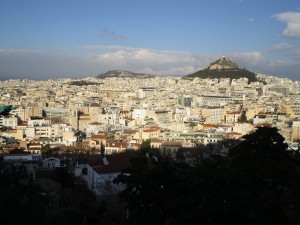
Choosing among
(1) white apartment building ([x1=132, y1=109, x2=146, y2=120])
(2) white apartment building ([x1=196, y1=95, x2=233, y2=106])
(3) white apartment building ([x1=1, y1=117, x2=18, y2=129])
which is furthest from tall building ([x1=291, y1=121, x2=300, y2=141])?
(2) white apartment building ([x1=196, y1=95, x2=233, y2=106])

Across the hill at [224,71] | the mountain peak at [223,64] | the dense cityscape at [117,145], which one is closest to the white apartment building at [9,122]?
the dense cityscape at [117,145]

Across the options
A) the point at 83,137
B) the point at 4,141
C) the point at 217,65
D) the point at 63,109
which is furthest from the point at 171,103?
the point at 217,65

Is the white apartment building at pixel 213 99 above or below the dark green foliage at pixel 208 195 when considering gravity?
below

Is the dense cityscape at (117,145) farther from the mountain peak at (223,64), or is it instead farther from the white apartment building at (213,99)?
the mountain peak at (223,64)

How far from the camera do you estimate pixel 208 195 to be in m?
4.09

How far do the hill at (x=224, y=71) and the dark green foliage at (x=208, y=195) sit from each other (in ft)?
252

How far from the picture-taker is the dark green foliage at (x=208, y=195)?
3744 mm

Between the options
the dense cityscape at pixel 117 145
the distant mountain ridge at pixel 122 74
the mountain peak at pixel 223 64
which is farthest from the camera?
the distant mountain ridge at pixel 122 74

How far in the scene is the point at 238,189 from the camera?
4066mm

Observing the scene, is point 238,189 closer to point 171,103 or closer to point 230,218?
point 230,218

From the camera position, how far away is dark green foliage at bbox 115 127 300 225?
374 centimetres

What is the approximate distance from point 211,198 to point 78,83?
93774 millimetres

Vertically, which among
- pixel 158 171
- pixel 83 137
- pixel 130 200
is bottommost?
pixel 83 137

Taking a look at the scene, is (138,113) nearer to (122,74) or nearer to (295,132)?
(295,132)
